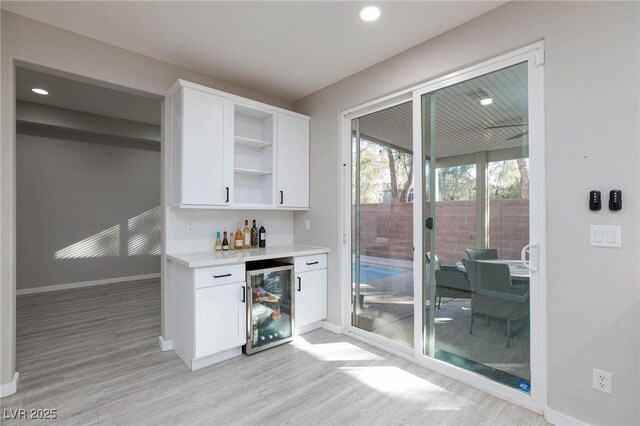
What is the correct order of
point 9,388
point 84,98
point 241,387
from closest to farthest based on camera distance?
point 9,388
point 241,387
point 84,98

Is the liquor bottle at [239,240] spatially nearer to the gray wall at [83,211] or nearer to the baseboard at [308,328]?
the baseboard at [308,328]

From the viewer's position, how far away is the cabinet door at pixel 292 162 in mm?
3447

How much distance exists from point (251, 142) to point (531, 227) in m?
2.73

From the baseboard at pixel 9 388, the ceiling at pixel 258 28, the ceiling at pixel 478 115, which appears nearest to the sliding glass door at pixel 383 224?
the ceiling at pixel 478 115

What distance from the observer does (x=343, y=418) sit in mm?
1928

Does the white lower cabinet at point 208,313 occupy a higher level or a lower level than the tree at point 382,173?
lower

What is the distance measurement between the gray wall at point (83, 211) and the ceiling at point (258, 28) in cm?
374

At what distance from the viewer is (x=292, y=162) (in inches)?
140

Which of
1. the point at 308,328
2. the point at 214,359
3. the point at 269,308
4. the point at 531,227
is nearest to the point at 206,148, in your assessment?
the point at 269,308

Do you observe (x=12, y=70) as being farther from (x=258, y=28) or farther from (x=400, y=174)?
(x=400, y=174)

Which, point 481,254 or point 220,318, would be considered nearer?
point 481,254

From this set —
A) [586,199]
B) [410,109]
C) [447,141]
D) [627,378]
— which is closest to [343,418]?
[627,378]

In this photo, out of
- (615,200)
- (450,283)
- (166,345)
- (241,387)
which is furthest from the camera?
(166,345)

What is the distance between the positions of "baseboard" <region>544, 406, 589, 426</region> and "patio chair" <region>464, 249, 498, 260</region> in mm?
1005
